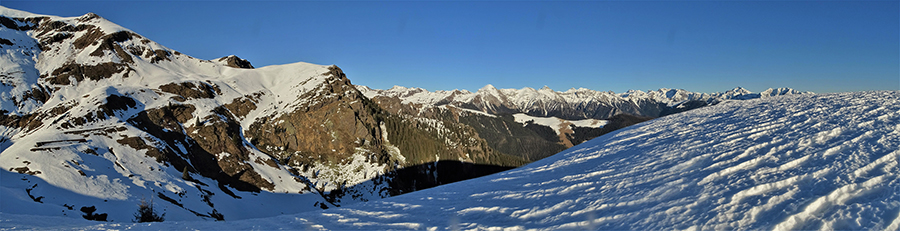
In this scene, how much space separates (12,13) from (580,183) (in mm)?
163220

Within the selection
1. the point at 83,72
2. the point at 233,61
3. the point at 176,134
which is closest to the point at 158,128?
the point at 176,134

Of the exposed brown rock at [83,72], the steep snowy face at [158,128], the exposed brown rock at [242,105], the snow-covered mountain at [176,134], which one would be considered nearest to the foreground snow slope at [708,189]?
the snow-covered mountain at [176,134]

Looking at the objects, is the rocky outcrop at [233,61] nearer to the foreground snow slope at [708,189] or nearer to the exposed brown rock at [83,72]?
the exposed brown rock at [83,72]

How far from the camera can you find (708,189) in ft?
24.8

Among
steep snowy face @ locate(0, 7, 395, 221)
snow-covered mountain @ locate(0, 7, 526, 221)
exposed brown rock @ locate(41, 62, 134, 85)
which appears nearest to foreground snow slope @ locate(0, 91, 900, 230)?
snow-covered mountain @ locate(0, 7, 526, 221)

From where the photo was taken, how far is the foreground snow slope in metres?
5.89

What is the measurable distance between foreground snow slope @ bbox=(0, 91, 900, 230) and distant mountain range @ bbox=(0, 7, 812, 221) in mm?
A: 34818

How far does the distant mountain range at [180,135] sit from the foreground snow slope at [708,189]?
34818 millimetres

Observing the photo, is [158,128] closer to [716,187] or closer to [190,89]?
[190,89]

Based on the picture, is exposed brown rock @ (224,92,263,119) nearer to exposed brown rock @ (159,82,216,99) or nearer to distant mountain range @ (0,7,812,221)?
distant mountain range @ (0,7,812,221)

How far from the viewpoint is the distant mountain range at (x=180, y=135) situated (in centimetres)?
4512

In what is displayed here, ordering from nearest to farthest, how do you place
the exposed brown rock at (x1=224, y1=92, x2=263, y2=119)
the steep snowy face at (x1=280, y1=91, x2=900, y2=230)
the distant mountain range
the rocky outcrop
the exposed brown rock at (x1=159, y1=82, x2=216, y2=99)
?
the steep snowy face at (x1=280, y1=91, x2=900, y2=230) → the distant mountain range → the exposed brown rock at (x1=159, y1=82, x2=216, y2=99) → the exposed brown rock at (x1=224, y1=92, x2=263, y2=119) → the rocky outcrop

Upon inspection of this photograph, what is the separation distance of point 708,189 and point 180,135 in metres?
97.0

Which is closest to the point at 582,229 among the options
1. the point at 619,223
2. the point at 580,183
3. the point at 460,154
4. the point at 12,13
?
the point at 619,223
